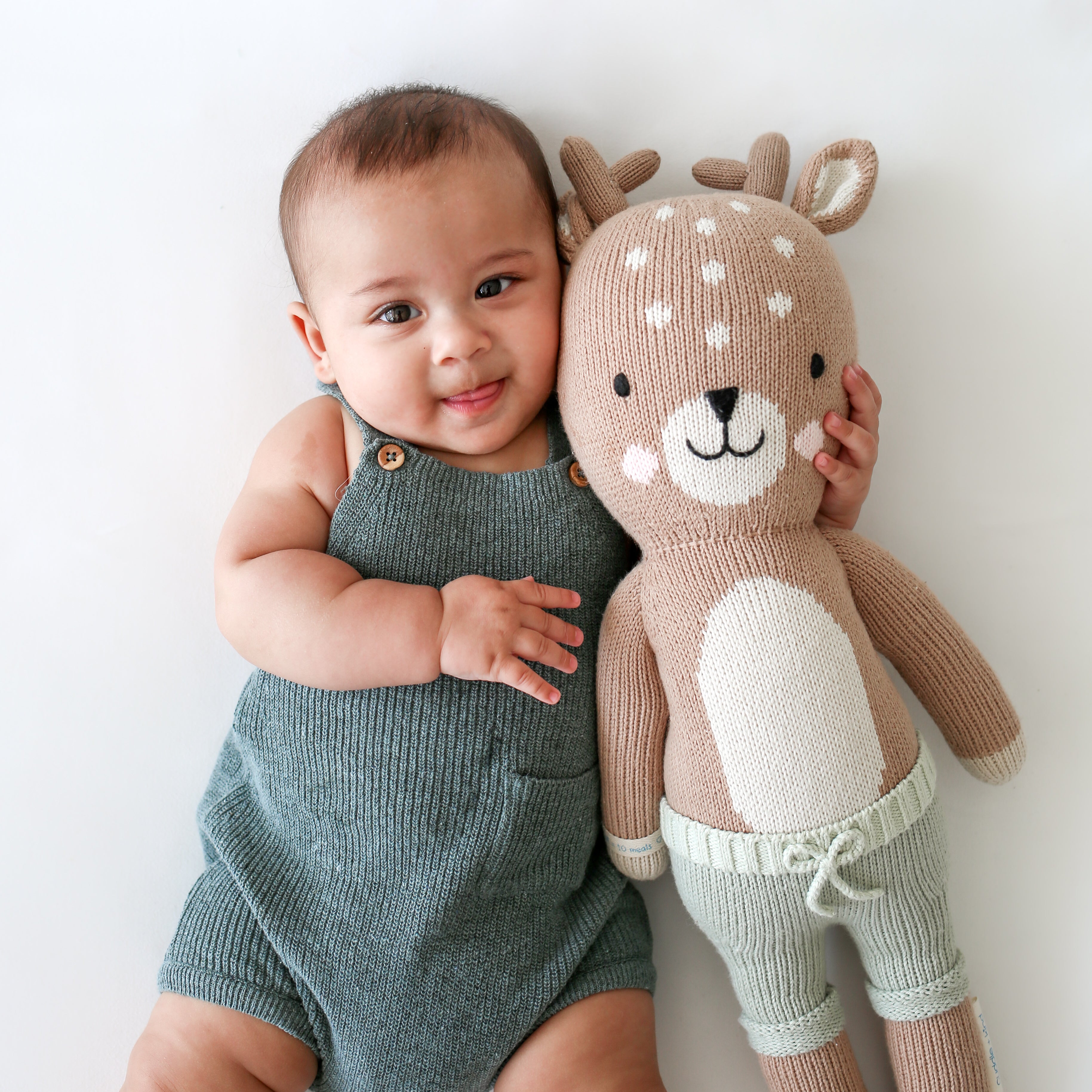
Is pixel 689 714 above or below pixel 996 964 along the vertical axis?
above

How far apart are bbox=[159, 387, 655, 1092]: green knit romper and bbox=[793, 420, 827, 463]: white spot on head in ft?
0.80

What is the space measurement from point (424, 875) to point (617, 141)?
0.90m

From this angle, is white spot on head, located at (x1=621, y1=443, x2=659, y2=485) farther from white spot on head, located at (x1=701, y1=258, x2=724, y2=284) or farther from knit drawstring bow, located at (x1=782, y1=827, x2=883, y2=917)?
knit drawstring bow, located at (x1=782, y1=827, x2=883, y2=917)

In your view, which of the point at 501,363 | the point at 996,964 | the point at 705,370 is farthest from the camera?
the point at 996,964

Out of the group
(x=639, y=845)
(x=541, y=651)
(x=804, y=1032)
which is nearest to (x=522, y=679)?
(x=541, y=651)

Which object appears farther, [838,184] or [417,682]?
[838,184]

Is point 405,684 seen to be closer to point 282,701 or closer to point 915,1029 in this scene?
point 282,701

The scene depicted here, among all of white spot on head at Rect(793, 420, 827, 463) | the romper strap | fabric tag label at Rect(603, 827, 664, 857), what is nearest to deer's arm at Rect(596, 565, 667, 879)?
fabric tag label at Rect(603, 827, 664, 857)

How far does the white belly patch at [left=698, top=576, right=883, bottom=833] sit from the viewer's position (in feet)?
2.82

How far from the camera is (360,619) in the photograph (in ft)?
2.94

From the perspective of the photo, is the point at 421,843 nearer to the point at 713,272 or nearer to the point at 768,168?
the point at 713,272

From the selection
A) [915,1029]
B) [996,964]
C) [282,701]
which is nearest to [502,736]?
[282,701]

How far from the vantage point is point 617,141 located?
113 centimetres

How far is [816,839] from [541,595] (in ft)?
1.17
